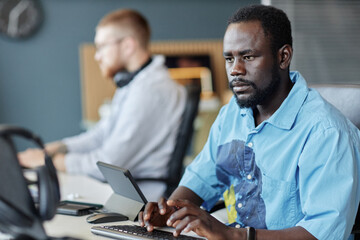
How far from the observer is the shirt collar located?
1.26m

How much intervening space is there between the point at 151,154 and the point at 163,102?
25 centimetres

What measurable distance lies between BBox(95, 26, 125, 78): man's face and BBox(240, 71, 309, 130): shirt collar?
1.39 meters

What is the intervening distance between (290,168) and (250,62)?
0.94ft

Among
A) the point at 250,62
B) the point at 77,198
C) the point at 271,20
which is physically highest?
the point at 271,20

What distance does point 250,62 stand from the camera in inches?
50.7

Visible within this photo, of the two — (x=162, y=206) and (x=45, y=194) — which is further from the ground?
(x=45, y=194)

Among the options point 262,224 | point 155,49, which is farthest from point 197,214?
point 155,49

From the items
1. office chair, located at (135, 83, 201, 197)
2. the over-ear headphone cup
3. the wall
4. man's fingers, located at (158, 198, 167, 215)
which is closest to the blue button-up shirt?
man's fingers, located at (158, 198, 167, 215)

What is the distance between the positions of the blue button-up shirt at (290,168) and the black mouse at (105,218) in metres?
0.27

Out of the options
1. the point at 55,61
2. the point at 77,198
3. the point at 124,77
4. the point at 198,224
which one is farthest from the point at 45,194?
the point at 55,61

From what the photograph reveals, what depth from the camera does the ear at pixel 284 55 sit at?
1.32 meters

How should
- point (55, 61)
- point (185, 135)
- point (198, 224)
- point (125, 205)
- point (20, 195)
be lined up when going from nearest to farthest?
point (20, 195) → point (198, 224) → point (125, 205) → point (185, 135) → point (55, 61)

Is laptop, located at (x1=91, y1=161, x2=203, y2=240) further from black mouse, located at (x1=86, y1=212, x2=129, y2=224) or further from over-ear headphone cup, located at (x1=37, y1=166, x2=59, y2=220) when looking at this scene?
over-ear headphone cup, located at (x1=37, y1=166, x2=59, y2=220)

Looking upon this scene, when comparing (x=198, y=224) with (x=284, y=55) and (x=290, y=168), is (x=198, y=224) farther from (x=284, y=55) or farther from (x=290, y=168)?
(x=284, y=55)
